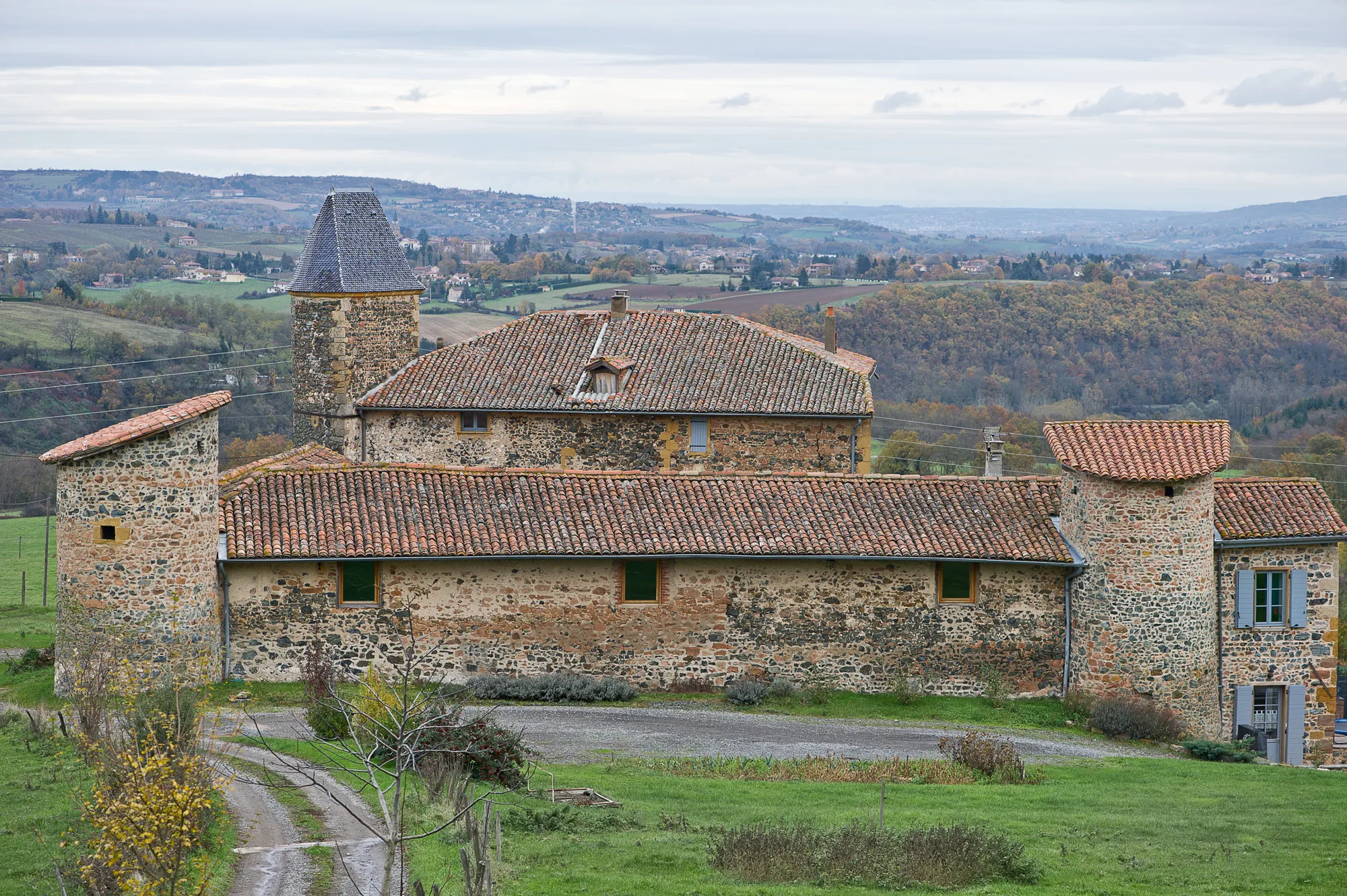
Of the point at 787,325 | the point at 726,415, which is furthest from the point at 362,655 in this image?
the point at 787,325

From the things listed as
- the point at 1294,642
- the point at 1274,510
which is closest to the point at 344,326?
Result: the point at 1274,510

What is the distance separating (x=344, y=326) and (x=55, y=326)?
190 ft

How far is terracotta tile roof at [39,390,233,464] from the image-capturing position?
2147 centimetres

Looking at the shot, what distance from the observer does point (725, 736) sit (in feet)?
70.5

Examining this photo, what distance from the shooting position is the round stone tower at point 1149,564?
23.9 metres

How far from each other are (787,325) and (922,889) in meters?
57.0

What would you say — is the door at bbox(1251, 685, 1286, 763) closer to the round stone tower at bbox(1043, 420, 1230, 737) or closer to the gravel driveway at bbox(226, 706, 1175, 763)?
the round stone tower at bbox(1043, 420, 1230, 737)

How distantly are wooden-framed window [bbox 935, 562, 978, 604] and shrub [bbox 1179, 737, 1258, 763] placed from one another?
4.08 meters

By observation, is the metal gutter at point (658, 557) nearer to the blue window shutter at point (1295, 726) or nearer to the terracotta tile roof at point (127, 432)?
the terracotta tile roof at point (127, 432)

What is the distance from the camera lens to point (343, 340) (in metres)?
34.1

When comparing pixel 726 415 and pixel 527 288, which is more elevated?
pixel 527 288

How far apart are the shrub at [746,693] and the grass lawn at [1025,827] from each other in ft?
15.9

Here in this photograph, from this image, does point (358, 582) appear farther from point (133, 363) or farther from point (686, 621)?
point (133, 363)

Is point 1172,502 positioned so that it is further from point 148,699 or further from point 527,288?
point 527,288
